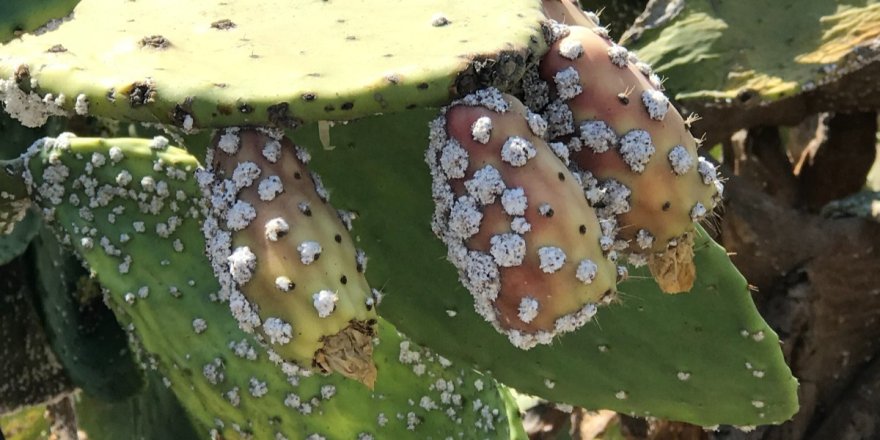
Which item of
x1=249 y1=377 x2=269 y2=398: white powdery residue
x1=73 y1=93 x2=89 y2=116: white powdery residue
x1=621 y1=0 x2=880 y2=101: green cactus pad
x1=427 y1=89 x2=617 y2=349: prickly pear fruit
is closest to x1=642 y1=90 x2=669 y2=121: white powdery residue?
x1=427 y1=89 x2=617 y2=349: prickly pear fruit

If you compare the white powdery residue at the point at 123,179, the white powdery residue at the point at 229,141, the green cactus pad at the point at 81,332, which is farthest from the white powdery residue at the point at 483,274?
the green cactus pad at the point at 81,332

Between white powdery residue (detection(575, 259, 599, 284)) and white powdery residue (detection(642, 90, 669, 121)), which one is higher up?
white powdery residue (detection(642, 90, 669, 121))

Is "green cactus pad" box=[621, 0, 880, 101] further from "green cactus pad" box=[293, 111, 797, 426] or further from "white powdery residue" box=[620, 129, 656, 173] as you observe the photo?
"white powdery residue" box=[620, 129, 656, 173]

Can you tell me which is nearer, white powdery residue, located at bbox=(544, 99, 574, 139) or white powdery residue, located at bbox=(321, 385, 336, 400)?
white powdery residue, located at bbox=(544, 99, 574, 139)

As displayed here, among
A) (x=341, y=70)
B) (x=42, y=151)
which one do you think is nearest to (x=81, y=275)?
(x=42, y=151)

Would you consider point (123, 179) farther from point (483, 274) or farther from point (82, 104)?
point (483, 274)

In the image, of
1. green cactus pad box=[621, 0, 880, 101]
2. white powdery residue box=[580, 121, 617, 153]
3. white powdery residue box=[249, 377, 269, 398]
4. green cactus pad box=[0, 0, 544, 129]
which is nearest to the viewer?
green cactus pad box=[0, 0, 544, 129]

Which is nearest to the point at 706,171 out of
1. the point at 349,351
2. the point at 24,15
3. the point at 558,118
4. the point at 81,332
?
the point at 558,118

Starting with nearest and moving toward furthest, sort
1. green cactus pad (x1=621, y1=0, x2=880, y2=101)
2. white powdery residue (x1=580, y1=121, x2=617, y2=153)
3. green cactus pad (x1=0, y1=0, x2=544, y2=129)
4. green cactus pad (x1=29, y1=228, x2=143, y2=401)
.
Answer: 1. green cactus pad (x1=0, y1=0, x2=544, y2=129)
2. white powdery residue (x1=580, y1=121, x2=617, y2=153)
3. green cactus pad (x1=29, y1=228, x2=143, y2=401)
4. green cactus pad (x1=621, y1=0, x2=880, y2=101)
